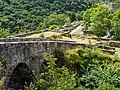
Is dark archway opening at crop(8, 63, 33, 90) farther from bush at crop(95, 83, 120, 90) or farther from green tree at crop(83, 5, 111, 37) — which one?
green tree at crop(83, 5, 111, 37)

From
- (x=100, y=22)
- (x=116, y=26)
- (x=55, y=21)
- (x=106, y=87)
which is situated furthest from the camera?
(x=55, y=21)

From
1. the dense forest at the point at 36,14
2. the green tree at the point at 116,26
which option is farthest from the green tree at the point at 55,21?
the green tree at the point at 116,26

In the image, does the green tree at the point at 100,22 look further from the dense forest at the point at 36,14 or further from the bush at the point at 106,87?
the bush at the point at 106,87

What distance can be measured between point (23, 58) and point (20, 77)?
1587 mm

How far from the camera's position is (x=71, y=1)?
81.0m

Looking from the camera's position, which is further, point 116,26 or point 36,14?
point 36,14

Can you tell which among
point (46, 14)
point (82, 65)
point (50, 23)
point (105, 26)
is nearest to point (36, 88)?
point (82, 65)

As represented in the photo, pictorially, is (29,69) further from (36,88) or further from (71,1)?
(71,1)

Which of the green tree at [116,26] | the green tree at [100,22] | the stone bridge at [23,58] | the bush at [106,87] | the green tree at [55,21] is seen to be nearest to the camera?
the bush at [106,87]

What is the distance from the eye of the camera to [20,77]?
25.2m

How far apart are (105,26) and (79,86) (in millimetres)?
13596

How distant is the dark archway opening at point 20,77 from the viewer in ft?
79.9

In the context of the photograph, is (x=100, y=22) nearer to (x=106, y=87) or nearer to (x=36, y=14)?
(x=106, y=87)

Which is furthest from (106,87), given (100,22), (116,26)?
(100,22)
